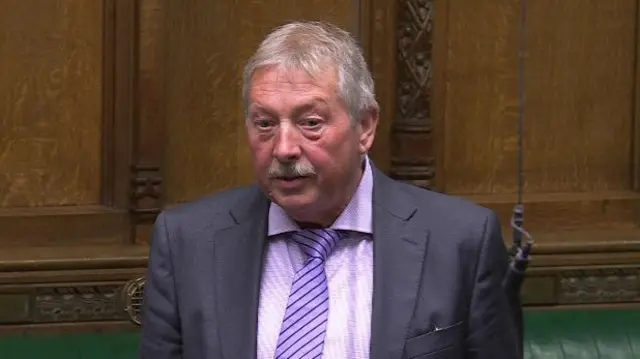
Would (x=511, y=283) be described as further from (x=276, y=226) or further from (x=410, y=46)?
(x=410, y=46)

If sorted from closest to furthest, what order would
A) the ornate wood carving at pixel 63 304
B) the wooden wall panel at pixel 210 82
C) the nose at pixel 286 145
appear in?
the nose at pixel 286 145 → the ornate wood carving at pixel 63 304 → the wooden wall panel at pixel 210 82

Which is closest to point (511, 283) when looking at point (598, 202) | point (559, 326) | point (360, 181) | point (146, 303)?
point (360, 181)

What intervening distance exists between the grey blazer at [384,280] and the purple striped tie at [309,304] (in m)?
0.04

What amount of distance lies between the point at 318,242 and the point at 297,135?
17 cm

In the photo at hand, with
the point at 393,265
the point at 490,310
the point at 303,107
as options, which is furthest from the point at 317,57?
the point at 490,310

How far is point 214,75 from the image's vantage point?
10.6ft

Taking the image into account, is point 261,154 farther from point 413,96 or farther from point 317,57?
point 413,96

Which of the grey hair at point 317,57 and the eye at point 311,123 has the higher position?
the grey hair at point 317,57

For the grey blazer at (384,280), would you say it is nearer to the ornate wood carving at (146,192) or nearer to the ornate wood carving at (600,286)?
the ornate wood carving at (146,192)

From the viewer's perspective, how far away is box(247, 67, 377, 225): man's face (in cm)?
190

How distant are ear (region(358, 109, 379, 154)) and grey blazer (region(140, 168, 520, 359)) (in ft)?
0.32

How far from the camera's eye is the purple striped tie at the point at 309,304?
1.96 metres

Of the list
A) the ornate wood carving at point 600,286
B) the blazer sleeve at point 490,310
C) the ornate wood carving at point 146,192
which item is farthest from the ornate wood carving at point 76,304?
the blazer sleeve at point 490,310

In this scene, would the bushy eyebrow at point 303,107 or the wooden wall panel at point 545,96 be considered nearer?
the bushy eyebrow at point 303,107
